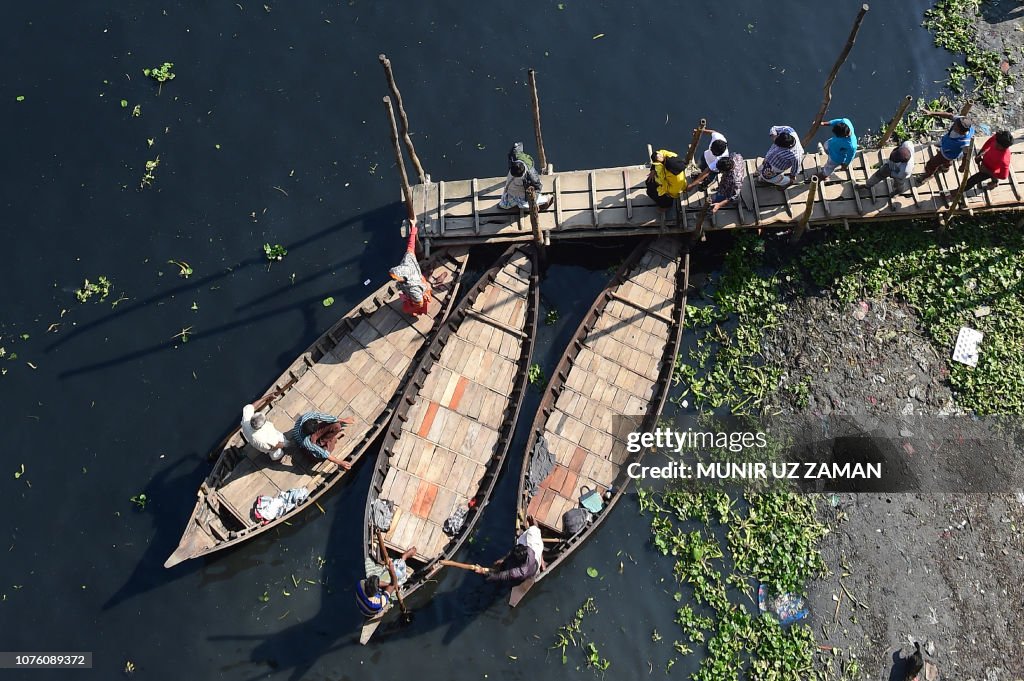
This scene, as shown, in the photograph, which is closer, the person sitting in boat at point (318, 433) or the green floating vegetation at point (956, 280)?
the person sitting in boat at point (318, 433)

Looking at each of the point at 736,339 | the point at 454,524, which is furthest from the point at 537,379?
the point at 736,339

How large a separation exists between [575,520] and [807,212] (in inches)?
449

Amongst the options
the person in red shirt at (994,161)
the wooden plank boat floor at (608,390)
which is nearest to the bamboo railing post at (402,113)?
the wooden plank boat floor at (608,390)

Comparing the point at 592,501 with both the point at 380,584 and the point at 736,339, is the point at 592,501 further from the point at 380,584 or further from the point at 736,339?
the point at 736,339

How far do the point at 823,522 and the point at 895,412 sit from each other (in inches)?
166

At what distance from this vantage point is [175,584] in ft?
63.8

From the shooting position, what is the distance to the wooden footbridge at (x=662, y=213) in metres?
22.3

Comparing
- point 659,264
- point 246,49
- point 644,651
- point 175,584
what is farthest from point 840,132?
point 175,584

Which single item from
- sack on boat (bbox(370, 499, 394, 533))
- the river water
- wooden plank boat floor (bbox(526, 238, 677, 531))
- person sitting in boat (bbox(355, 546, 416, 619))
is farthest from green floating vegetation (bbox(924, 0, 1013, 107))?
person sitting in boat (bbox(355, 546, 416, 619))

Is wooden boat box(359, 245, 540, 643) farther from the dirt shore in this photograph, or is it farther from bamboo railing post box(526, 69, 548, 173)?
the dirt shore

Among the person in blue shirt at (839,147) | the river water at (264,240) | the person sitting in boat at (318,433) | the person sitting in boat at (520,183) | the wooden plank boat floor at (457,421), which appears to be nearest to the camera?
the person sitting in boat at (318,433)

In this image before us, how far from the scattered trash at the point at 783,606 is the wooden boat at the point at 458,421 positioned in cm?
781

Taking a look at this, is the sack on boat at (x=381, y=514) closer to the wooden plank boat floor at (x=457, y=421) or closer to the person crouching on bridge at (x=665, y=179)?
the wooden plank boat floor at (x=457, y=421)

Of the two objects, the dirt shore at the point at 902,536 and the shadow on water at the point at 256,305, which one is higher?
the shadow on water at the point at 256,305
